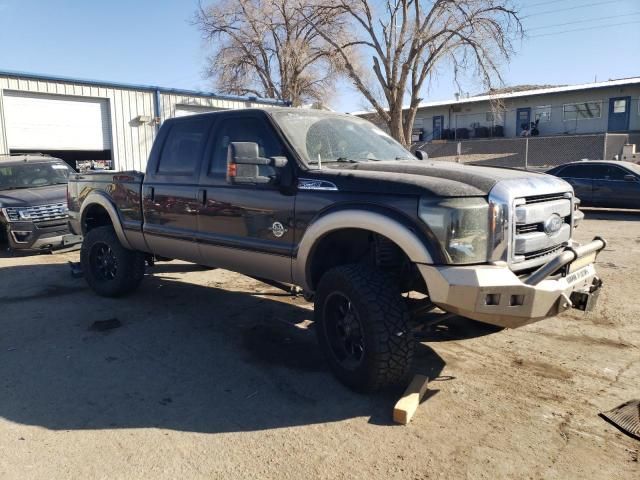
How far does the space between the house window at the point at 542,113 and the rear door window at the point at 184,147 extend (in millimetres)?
30500

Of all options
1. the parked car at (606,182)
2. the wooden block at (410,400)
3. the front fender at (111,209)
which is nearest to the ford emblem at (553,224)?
the wooden block at (410,400)

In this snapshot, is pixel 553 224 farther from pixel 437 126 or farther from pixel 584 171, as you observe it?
pixel 437 126

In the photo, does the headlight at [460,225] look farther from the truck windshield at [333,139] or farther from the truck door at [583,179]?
the truck door at [583,179]

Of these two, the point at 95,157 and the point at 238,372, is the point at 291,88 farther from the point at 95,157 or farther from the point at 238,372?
the point at 238,372

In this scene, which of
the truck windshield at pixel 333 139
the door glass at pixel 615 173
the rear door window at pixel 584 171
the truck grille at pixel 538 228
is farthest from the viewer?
the rear door window at pixel 584 171

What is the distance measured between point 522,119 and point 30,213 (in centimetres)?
3003

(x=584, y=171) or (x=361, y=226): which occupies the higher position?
(x=584, y=171)

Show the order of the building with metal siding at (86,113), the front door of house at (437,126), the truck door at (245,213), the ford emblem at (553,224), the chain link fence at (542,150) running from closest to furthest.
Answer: the ford emblem at (553,224), the truck door at (245,213), the building with metal siding at (86,113), the chain link fence at (542,150), the front door of house at (437,126)

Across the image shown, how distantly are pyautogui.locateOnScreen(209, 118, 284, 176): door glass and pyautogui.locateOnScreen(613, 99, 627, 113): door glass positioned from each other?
3022 centimetres

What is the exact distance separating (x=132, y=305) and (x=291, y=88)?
88.7ft

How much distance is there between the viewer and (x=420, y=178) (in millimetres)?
3459

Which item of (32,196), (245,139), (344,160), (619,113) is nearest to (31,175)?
(32,196)

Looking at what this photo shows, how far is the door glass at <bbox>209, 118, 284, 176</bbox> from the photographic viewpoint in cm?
433

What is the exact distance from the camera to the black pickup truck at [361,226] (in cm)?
321
